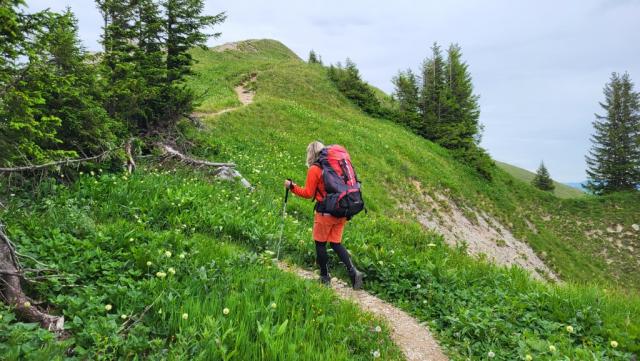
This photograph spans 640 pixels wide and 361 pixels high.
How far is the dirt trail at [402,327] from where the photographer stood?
5.14 meters

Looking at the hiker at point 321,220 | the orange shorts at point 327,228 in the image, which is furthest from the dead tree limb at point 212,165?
the orange shorts at point 327,228

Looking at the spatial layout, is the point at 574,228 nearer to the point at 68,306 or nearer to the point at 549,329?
the point at 549,329

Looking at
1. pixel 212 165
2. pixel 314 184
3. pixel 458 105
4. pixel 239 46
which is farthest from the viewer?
pixel 239 46

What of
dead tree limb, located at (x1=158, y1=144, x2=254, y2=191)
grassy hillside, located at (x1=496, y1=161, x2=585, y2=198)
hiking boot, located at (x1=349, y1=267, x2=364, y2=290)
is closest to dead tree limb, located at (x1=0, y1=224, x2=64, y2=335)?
hiking boot, located at (x1=349, y1=267, x2=364, y2=290)

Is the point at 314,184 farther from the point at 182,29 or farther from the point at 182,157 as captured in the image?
the point at 182,29

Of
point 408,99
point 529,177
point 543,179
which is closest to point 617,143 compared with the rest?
point 543,179

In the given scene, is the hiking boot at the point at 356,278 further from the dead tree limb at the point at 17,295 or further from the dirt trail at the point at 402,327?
the dead tree limb at the point at 17,295

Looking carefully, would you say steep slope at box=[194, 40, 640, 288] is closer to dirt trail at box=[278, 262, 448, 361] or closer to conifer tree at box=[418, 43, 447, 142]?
conifer tree at box=[418, 43, 447, 142]

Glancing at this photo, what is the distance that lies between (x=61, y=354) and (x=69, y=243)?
256 cm

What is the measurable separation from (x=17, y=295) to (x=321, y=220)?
13.7ft

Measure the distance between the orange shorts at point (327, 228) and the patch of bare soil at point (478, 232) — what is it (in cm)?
1305

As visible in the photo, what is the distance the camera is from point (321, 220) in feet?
22.2

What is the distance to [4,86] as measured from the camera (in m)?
6.16

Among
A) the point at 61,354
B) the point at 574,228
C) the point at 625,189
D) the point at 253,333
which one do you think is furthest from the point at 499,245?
the point at 625,189
